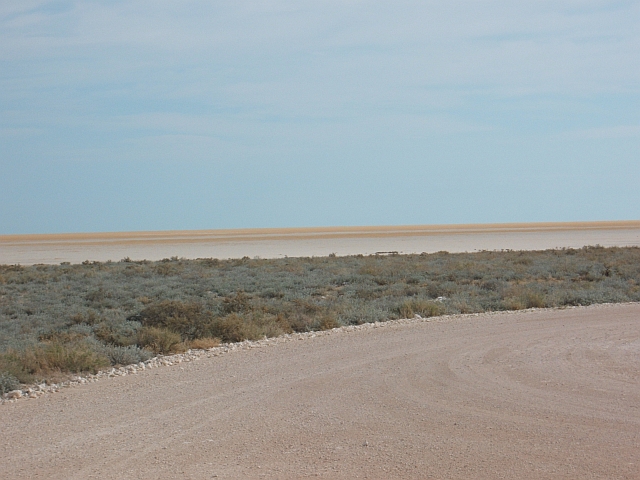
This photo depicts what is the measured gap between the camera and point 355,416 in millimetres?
7723

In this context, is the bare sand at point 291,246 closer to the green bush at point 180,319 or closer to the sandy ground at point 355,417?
the green bush at point 180,319

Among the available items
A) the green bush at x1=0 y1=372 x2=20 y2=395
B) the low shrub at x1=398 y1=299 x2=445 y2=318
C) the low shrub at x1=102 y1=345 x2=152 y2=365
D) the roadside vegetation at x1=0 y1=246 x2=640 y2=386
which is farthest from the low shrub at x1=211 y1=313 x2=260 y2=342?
the green bush at x1=0 y1=372 x2=20 y2=395

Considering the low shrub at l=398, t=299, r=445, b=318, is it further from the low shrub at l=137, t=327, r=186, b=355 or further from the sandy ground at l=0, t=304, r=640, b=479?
the low shrub at l=137, t=327, r=186, b=355

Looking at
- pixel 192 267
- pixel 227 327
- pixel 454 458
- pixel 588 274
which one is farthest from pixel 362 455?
pixel 192 267

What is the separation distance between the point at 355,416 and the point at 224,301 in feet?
36.2

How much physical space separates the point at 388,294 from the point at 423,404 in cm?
1291

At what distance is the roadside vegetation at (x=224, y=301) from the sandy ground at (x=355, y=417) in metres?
1.69

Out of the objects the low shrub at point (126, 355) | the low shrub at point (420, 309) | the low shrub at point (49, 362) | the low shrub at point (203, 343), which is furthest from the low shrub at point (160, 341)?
the low shrub at point (420, 309)

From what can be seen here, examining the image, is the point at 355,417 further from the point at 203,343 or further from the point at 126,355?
the point at 203,343

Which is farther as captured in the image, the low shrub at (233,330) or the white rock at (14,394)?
the low shrub at (233,330)

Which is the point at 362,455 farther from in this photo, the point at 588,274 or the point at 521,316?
the point at 588,274

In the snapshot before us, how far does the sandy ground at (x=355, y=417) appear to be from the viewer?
6164 millimetres

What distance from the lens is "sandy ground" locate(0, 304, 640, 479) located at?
20.2 feet

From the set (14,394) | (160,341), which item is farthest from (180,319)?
(14,394)
